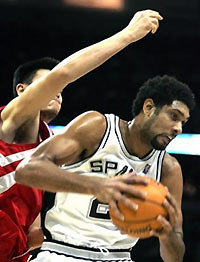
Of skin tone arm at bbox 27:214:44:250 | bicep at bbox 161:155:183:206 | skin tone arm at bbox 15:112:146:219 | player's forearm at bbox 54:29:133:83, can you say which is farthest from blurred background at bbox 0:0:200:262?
player's forearm at bbox 54:29:133:83

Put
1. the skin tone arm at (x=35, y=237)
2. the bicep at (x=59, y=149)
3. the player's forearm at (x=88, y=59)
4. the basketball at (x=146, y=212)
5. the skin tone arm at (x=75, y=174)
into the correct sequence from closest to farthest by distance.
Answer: the skin tone arm at (x=75, y=174) → the basketball at (x=146, y=212) → the bicep at (x=59, y=149) → the player's forearm at (x=88, y=59) → the skin tone arm at (x=35, y=237)

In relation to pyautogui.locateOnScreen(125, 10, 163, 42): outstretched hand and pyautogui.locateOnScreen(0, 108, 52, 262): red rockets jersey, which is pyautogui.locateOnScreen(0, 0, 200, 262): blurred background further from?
pyautogui.locateOnScreen(125, 10, 163, 42): outstretched hand

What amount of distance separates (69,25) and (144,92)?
19.6 feet

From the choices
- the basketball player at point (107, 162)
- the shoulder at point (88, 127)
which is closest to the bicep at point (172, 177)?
the basketball player at point (107, 162)

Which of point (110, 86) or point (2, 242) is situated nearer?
point (2, 242)

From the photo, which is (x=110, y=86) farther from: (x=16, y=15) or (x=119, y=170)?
(x=119, y=170)

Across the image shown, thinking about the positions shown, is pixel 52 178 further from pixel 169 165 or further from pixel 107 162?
pixel 169 165

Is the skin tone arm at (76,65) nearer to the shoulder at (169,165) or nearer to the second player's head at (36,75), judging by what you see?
the second player's head at (36,75)

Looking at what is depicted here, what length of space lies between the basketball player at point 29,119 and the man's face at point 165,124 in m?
0.37

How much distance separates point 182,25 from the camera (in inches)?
334

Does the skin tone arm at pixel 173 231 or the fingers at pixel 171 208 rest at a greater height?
the fingers at pixel 171 208

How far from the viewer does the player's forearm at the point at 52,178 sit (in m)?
2.19

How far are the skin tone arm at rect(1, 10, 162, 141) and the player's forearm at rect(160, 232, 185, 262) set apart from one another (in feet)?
2.80

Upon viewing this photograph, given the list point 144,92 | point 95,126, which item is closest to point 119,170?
point 95,126
